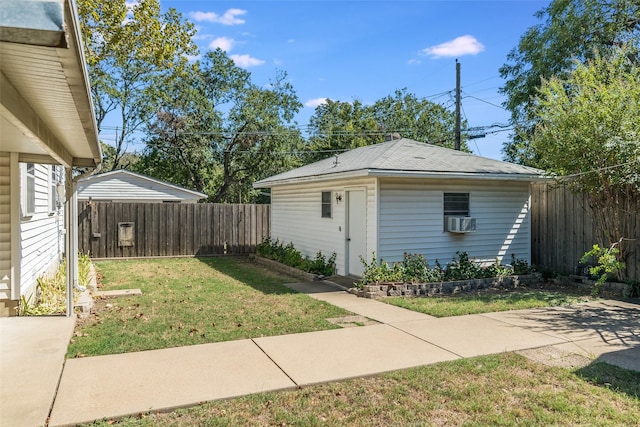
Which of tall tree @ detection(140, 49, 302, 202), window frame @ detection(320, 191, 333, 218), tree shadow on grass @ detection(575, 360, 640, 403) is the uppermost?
tall tree @ detection(140, 49, 302, 202)

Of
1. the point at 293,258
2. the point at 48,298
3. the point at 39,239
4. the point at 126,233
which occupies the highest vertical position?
the point at 39,239

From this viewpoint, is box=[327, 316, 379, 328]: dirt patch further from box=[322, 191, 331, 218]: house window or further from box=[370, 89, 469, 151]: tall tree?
box=[370, 89, 469, 151]: tall tree

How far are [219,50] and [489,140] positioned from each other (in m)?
18.0

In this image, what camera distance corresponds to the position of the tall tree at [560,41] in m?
16.1

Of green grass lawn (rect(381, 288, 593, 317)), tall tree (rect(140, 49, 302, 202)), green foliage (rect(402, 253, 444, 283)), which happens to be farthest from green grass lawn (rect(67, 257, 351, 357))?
tall tree (rect(140, 49, 302, 202))

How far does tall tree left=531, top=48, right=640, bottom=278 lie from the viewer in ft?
27.8

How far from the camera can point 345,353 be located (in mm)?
5230

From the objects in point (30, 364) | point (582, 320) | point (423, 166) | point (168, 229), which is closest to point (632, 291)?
point (582, 320)

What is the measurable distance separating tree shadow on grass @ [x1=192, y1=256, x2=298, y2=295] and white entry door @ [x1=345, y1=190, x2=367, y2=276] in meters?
1.72

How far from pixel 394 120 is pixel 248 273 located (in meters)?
25.9

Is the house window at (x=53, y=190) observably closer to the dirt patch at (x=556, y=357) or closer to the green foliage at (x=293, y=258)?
the green foliage at (x=293, y=258)

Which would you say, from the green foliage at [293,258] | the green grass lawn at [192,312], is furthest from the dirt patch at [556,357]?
the green foliage at [293,258]

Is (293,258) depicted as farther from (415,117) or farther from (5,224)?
(415,117)

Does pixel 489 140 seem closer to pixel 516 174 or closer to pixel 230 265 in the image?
pixel 516 174
